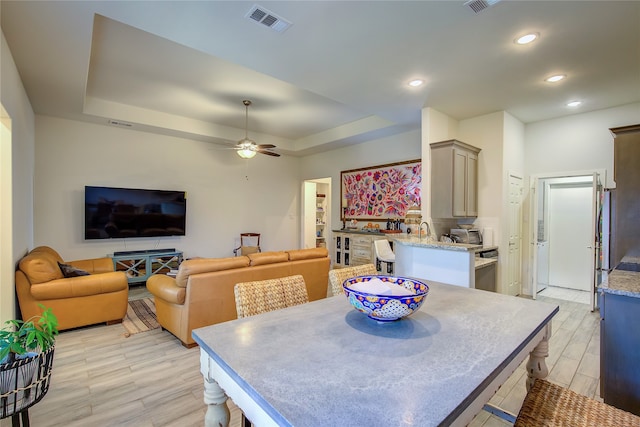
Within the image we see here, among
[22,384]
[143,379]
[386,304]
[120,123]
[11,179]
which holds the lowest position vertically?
[143,379]

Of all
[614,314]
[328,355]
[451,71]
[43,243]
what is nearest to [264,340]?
[328,355]

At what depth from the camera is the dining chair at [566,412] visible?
109 centimetres

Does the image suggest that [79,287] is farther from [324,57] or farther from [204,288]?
[324,57]

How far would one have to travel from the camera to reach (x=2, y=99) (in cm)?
254

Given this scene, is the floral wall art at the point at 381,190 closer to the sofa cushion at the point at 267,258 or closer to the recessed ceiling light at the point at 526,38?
the recessed ceiling light at the point at 526,38

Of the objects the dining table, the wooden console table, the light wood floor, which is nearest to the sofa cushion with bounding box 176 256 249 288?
the light wood floor

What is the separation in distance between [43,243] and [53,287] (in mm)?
2259

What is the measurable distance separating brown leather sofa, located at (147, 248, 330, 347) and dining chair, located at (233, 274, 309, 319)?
1431mm

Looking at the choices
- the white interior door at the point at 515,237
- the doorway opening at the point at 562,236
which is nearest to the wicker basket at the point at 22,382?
the white interior door at the point at 515,237

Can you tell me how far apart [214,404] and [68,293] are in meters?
3.04

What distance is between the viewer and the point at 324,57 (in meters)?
2.98

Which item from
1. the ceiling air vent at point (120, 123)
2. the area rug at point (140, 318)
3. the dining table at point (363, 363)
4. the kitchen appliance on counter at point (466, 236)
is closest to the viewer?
the dining table at point (363, 363)

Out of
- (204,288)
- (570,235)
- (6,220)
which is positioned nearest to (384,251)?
(204,288)

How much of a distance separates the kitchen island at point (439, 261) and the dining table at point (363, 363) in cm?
135
